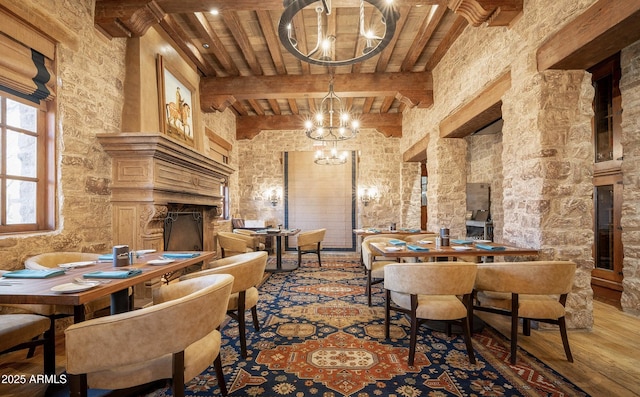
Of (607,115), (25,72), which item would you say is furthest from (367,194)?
(25,72)

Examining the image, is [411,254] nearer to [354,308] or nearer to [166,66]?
[354,308]

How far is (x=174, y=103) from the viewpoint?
4512 mm

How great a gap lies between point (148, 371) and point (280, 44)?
4.70m

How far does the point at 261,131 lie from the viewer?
8555 mm

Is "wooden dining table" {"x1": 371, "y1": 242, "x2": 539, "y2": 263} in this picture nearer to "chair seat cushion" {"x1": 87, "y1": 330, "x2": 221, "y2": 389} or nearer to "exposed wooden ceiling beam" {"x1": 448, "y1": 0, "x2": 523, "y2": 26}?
"chair seat cushion" {"x1": 87, "y1": 330, "x2": 221, "y2": 389}

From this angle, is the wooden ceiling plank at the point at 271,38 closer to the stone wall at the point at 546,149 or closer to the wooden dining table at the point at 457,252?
the stone wall at the point at 546,149

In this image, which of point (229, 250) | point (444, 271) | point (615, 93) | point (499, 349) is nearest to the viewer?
point (444, 271)

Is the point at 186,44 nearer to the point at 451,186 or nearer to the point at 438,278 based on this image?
the point at 438,278

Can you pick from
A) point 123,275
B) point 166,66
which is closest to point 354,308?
point 123,275

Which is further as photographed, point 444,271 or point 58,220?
point 58,220

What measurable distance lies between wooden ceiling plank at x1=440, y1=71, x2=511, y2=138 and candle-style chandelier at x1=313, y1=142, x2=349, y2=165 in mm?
2473

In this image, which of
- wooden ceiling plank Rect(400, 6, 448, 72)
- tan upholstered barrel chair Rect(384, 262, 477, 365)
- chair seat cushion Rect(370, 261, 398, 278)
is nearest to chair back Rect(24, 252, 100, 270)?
tan upholstered barrel chair Rect(384, 262, 477, 365)

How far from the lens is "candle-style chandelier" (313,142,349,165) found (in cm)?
714

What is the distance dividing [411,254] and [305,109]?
19.7ft
